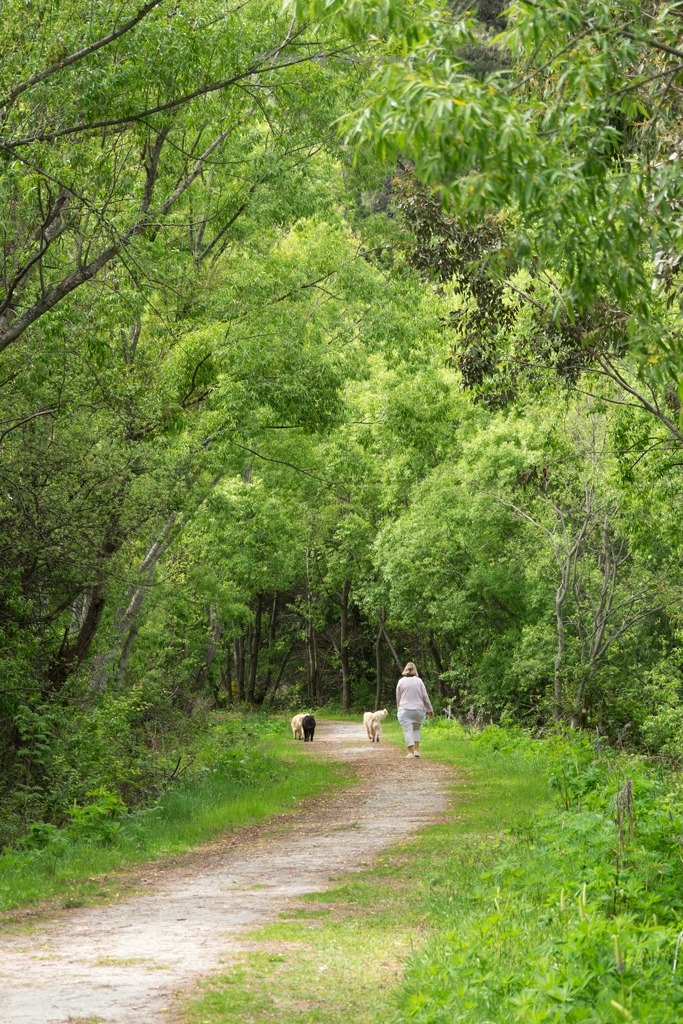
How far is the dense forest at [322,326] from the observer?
226 inches

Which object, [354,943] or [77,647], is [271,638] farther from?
[354,943]

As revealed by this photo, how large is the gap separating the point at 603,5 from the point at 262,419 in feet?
39.5

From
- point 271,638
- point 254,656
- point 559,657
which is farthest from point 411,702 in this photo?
point 271,638

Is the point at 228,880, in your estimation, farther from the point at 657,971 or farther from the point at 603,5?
the point at 603,5

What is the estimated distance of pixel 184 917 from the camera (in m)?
8.37

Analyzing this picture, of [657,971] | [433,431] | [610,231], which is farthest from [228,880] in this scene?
[433,431]

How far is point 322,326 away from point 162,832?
1109cm

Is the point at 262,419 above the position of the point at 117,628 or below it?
above

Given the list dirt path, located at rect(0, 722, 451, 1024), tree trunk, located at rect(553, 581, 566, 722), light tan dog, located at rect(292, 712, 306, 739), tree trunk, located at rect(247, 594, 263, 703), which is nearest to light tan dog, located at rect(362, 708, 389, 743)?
light tan dog, located at rect(292, 712, 306, 739)

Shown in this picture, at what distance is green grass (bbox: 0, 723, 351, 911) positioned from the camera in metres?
9.73

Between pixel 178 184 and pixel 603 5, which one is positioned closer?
pixel 603 5

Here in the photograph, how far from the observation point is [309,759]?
22.1 m

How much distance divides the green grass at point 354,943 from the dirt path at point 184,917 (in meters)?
0.25

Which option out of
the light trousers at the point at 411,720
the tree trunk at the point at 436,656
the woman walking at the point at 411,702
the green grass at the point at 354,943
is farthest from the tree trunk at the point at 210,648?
the green grass at the point at 354,943
